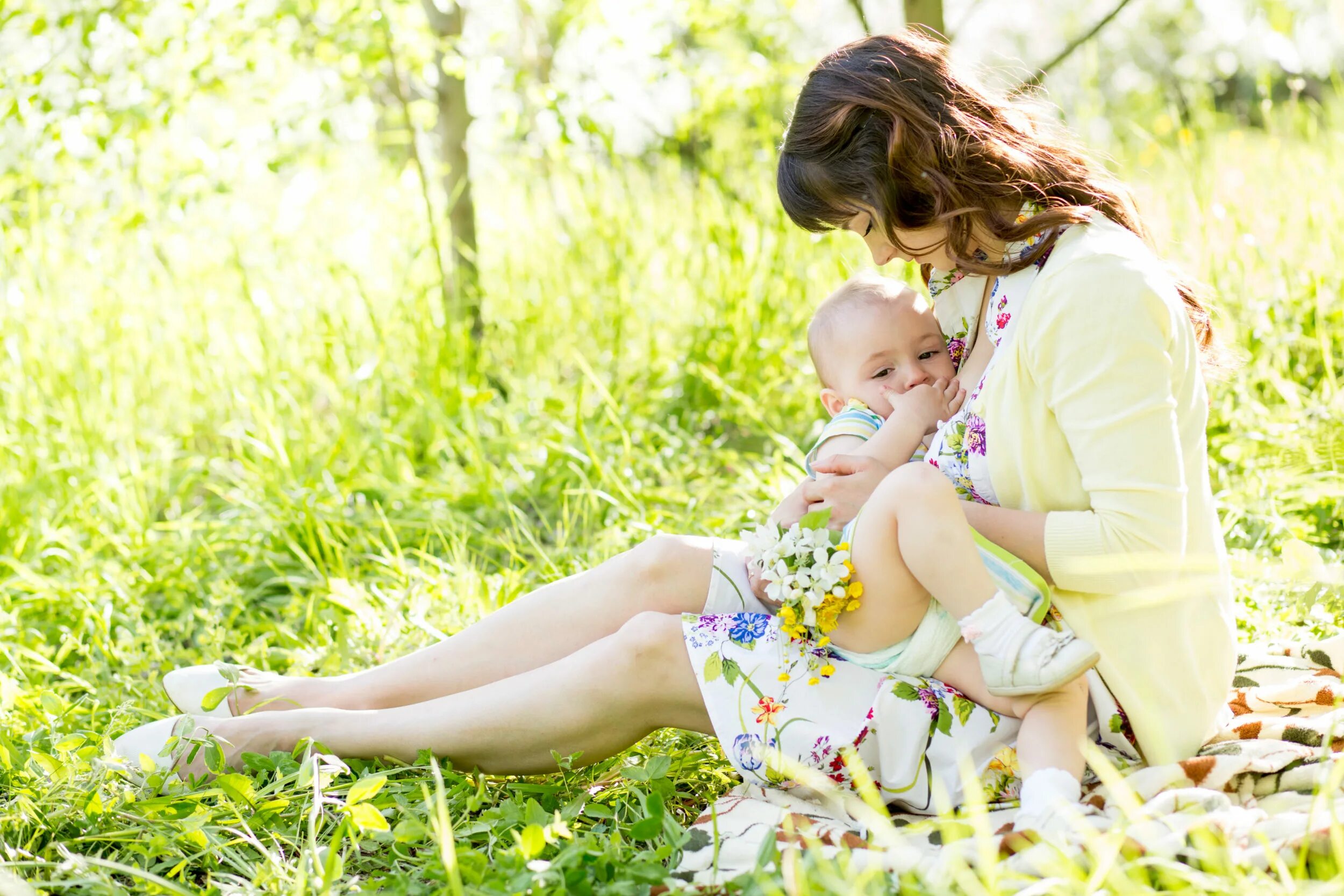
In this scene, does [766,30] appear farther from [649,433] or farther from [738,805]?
[738,805]

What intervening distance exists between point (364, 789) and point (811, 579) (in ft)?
2.53

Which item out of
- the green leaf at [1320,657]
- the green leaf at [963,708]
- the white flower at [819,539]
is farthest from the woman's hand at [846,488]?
the green leaf at [1320,657]

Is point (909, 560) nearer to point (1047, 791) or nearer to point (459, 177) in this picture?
point (1047, 791)

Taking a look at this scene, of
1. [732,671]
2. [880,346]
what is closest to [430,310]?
[880,346]

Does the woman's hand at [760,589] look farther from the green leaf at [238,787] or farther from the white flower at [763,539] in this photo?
the green leaf at [238,787]

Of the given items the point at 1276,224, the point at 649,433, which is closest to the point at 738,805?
the point at 649,433

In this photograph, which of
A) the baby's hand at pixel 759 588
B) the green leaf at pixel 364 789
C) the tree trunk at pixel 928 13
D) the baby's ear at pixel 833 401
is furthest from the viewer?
the tree trunk at pixel 928 13

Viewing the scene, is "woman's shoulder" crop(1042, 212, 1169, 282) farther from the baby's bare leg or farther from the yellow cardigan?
the baby's bare leg

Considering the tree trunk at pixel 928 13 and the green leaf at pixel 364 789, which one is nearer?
the green leaf at pixel 364 789

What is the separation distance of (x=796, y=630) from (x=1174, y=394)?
679 mm

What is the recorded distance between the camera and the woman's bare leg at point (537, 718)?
1818 millimetres

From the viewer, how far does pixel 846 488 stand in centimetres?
190

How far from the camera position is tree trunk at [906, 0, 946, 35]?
10.7 ft

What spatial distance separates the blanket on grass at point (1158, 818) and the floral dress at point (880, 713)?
0.06 meters
